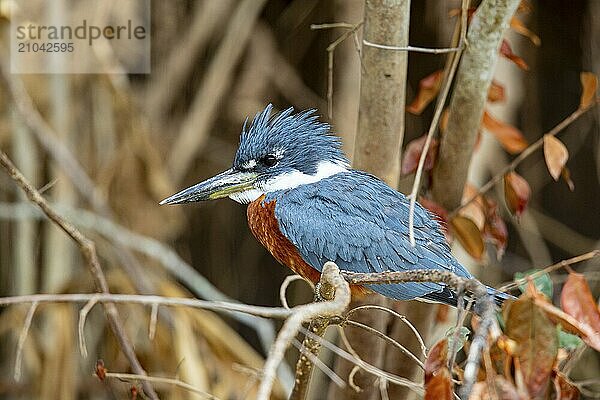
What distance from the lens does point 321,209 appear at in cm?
146

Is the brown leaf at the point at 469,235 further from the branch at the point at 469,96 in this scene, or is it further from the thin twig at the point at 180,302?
the thin twig at the point at 180,302

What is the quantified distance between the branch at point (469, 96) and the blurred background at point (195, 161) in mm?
762

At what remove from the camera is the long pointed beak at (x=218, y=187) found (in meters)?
1.47

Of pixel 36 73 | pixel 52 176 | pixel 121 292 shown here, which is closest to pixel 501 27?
pixel 121 292

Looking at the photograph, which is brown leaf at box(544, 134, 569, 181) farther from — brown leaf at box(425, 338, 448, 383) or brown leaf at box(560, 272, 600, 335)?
brown leaf at box(425, 338, 448, 383)

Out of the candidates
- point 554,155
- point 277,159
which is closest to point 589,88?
point 554,155

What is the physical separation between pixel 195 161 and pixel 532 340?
2588mm

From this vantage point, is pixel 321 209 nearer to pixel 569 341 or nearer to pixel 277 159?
pixel 277 159

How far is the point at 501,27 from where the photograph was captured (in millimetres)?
1389

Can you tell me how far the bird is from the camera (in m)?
1.41

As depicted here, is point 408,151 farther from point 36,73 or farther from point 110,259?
point 36,73

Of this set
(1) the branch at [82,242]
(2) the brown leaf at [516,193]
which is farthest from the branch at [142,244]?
(2) the brown leaf at [516,193]

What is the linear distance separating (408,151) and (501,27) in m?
0.31

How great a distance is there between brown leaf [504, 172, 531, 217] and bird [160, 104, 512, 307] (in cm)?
16
